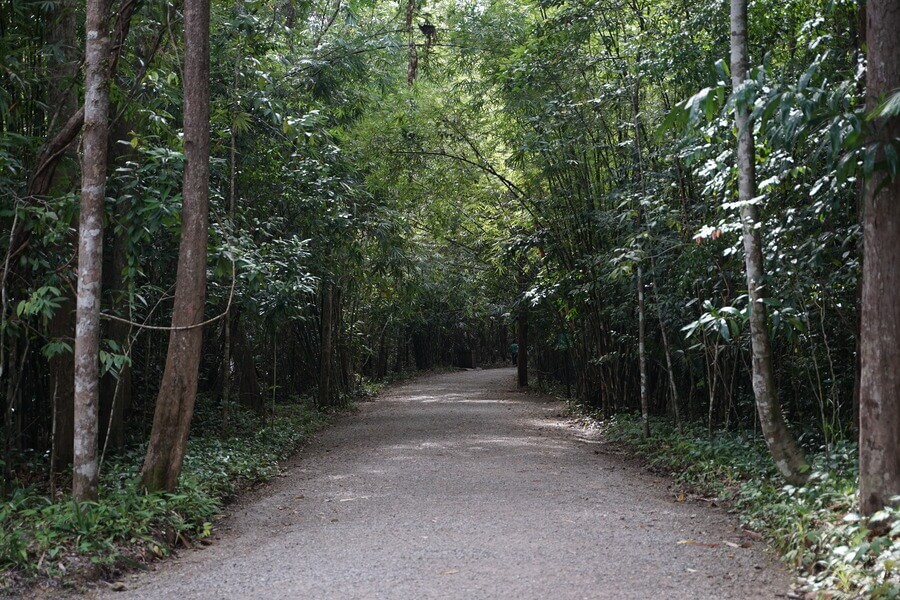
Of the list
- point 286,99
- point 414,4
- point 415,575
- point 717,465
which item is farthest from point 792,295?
point 414,4

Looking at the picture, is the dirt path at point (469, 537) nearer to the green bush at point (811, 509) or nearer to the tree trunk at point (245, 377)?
the green bush at point (811, 509)

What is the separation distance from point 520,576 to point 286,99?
25.0 feet

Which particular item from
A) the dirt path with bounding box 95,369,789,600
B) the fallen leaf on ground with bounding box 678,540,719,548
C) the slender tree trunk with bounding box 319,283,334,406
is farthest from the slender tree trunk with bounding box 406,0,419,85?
the fallen leaf on ground with bounding box 678,540,719,548

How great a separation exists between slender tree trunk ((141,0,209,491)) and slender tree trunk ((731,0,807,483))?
13.7 feet

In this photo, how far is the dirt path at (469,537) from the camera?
4578mm

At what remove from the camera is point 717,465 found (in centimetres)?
745

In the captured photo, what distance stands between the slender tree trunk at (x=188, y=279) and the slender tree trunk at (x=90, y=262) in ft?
2.22

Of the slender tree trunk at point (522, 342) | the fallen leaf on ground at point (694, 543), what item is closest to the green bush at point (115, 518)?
the fallen leaf on ground at point (694, 543)

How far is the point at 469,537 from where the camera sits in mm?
5660

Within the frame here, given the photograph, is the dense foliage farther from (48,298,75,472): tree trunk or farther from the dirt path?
the dirt path

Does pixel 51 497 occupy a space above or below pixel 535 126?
below

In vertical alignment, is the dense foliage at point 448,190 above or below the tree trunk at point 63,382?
above

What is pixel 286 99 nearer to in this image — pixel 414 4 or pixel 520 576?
pixel 414 4

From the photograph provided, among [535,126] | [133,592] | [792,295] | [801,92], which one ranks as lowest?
[133,592]
